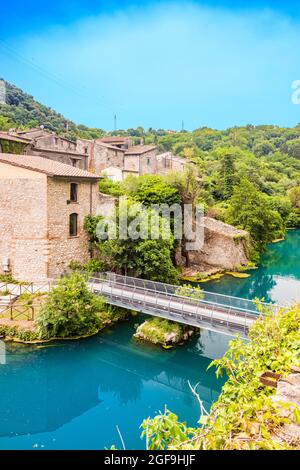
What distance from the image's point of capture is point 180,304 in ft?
48.9

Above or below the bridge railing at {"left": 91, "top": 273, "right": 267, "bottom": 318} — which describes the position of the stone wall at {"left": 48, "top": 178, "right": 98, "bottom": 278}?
above

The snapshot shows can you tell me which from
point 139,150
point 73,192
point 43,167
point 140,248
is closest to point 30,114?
point 139,150

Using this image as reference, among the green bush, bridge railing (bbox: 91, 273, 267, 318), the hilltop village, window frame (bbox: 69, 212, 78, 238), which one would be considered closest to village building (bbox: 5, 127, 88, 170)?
the hilltop village

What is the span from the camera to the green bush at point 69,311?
591 inches

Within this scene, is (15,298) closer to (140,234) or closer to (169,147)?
(140,234)

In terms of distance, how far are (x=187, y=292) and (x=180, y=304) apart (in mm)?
622

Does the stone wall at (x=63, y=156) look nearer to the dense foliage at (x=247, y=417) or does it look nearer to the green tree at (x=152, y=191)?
the green tree at (x=152, y=191)

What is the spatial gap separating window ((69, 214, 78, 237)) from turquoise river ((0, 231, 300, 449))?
642 cm

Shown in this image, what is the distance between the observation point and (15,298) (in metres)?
17.6

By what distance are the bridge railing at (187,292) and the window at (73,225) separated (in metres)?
3.60

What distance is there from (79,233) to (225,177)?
28672 mm

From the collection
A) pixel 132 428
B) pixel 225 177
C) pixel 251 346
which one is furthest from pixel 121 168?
pixel 251 346

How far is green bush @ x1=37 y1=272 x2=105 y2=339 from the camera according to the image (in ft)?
49.3

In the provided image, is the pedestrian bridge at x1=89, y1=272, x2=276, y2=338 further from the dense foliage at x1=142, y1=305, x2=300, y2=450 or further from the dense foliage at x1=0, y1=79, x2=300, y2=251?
the dense foliage at x1=0, y1=79, x2=300, y2=251
